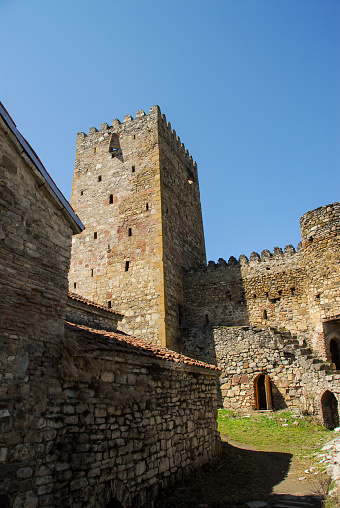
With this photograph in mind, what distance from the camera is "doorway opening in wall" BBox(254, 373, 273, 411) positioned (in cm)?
1349

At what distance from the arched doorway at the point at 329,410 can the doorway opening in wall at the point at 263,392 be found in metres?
2.10

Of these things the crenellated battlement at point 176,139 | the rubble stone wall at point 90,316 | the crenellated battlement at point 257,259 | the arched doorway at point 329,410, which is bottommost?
the arched doorway at point 329,410

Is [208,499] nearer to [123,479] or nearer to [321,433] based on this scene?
[123,479]

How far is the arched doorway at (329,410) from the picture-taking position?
11547mm

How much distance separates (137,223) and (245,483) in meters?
12.3

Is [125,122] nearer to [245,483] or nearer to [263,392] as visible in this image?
[263,392]

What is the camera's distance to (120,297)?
16.7 meters

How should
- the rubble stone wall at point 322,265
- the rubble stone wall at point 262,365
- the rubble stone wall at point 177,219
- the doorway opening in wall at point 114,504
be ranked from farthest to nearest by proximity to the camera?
1. the rubble stone wall at point 177,219
2. the rubble stone wall at point 322,265
3. the rubble stone wall at point 262,365
4. the doorway opening in wall at point 114,504

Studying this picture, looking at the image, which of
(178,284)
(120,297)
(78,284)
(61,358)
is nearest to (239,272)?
(178,284)

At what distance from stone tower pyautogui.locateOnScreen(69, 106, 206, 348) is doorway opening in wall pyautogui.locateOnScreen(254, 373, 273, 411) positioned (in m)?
3.73

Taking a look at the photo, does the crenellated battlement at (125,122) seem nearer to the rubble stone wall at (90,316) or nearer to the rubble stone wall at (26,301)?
the rubble stone wall at (90,316)

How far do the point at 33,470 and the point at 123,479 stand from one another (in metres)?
1.81

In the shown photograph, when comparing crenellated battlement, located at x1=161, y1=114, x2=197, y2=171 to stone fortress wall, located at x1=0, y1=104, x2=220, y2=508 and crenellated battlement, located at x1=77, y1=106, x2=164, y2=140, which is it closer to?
crenellated battlement, located at x1=77, y1=106, x2=164, y2=140

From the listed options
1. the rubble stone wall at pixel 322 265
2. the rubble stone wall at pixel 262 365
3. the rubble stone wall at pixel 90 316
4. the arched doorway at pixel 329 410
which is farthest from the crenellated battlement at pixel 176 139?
the arched doorway at pixel 329 410
